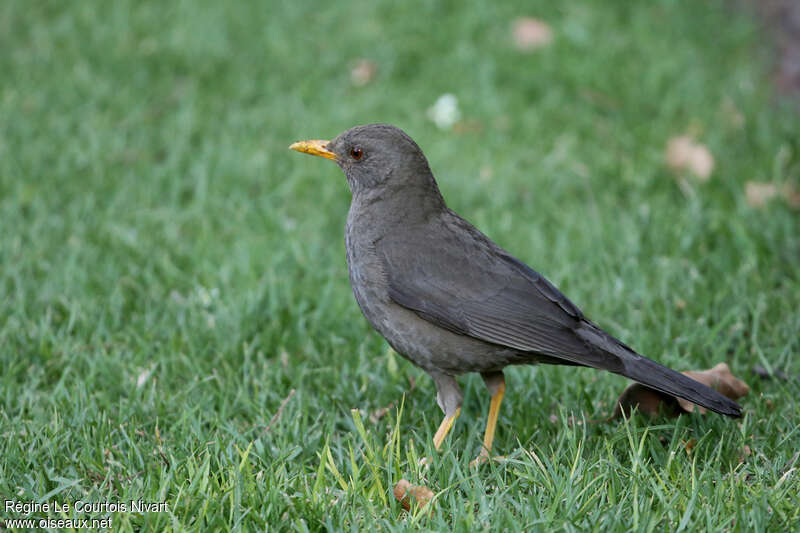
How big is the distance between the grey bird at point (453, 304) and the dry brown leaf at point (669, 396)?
12.8 inches

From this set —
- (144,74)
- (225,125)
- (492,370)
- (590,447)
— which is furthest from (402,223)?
(144,74)

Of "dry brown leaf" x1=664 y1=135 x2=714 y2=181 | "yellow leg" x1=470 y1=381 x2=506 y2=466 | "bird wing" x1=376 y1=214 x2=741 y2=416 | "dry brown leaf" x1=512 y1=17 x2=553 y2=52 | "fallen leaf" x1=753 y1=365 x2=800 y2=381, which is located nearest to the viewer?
"bird wing" x1=376 y1=214 x2=741 y2=416

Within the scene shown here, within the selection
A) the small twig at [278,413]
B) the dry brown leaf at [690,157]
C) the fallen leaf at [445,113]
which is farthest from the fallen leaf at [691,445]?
the fallen leaf at [445,113]

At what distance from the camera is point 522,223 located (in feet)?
18.4

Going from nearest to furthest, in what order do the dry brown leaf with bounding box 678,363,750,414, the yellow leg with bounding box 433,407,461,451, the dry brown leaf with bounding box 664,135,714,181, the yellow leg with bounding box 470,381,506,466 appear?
the yellow leg with bounding box 470,381,506,466 < the yellow leg with bounding box 433,407,461,451 < the dry brown leaf with bounding box 678,363,750,414 < the dry brown leaf with bounding box 664,135,714,181

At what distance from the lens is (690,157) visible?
6031mm

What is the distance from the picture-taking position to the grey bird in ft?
11.4

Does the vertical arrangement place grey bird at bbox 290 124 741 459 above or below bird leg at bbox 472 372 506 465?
above

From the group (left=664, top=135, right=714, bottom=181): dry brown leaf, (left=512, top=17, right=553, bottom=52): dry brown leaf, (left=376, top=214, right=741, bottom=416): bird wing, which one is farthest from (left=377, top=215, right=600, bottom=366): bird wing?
(left=512, top=17, right=553, bottom=52): dry brown leaf

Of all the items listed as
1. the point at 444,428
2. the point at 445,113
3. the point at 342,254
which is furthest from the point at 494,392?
the point at 445,113

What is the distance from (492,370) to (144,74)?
4687 millimetres

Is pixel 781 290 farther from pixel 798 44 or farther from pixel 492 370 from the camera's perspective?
pixel 798 44

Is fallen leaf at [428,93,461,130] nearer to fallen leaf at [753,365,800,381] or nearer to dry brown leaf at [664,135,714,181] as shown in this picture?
dry brown leaf at [664,135,714,181]

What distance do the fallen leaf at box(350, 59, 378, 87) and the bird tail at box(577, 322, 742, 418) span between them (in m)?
4.22
